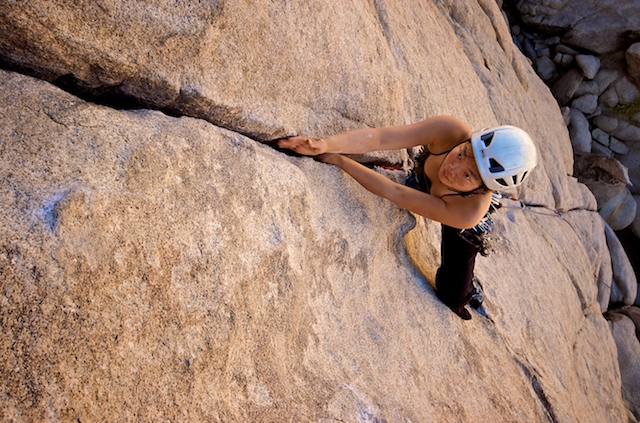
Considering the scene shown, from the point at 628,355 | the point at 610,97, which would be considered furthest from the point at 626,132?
the point at 628,355

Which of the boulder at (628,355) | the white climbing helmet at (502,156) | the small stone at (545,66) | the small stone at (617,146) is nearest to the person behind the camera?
the white climbing helmet at (502,156)

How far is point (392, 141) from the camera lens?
3381mm

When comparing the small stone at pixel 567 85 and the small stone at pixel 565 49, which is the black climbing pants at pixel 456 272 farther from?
the small stone at pixel 565 49

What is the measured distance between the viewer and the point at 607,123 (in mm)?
12898

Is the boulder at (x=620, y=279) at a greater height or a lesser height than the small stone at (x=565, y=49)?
lesser

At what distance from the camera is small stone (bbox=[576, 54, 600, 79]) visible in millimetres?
12070

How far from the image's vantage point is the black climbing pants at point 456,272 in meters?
3.79

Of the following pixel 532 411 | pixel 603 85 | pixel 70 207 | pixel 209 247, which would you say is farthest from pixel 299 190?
pixel 603 85

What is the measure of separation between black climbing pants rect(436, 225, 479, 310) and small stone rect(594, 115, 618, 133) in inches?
457

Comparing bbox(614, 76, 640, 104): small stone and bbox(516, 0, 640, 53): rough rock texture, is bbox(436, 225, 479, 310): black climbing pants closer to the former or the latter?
bbox(516, 0, 640, 53): rough rock texture

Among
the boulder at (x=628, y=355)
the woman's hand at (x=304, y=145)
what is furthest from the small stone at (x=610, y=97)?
the woman's hand at (x=304, y=145)

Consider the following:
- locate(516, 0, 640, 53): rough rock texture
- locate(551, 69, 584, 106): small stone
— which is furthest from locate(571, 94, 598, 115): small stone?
locate(516, 0, 640, 53): rough rock texture

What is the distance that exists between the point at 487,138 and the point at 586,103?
11619mm

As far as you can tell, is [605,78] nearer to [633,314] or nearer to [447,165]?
[633,314]
